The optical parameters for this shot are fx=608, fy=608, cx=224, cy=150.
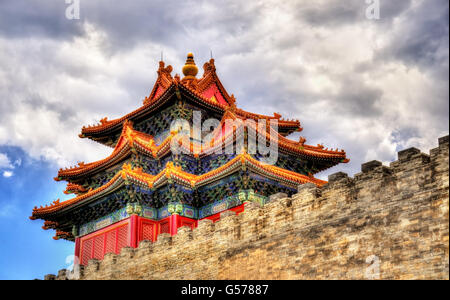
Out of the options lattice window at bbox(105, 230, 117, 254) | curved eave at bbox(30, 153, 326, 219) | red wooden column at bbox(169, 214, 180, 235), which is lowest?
lattice window at bbox(105, 230, 117, 254)

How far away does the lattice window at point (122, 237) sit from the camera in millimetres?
26747

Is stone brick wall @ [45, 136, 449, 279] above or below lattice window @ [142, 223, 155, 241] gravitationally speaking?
below

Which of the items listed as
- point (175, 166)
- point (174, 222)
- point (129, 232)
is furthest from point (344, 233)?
point (129, 232)

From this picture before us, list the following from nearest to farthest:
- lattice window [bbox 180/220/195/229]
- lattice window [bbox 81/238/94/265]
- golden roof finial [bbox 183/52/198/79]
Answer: lattice window [bbox 180/220/195/229] < lattice window [bbox 81/238/94/265] < golden roof finial [bbox 183/52/198/79]

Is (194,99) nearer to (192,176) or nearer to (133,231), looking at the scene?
(192,176)

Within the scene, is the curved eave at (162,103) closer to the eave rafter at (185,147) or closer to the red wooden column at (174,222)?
the eave rafter at (185,147)

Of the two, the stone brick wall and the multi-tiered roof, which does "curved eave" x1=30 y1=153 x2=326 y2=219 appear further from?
the stone brick wall

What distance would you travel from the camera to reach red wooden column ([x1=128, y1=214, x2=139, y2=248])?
25.9 meters

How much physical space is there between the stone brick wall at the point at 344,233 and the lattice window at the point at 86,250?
9.47 meters

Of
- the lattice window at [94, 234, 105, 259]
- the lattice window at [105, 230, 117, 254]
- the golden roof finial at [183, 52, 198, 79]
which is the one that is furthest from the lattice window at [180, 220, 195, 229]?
the golden roof finial at [183, 52, 198, 79]

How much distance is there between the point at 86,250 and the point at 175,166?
20.7 feet

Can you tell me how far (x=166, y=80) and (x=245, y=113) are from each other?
15.0 ft

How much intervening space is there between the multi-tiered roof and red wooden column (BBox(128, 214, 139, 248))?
69 centimetres

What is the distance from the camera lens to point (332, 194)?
15812mm
